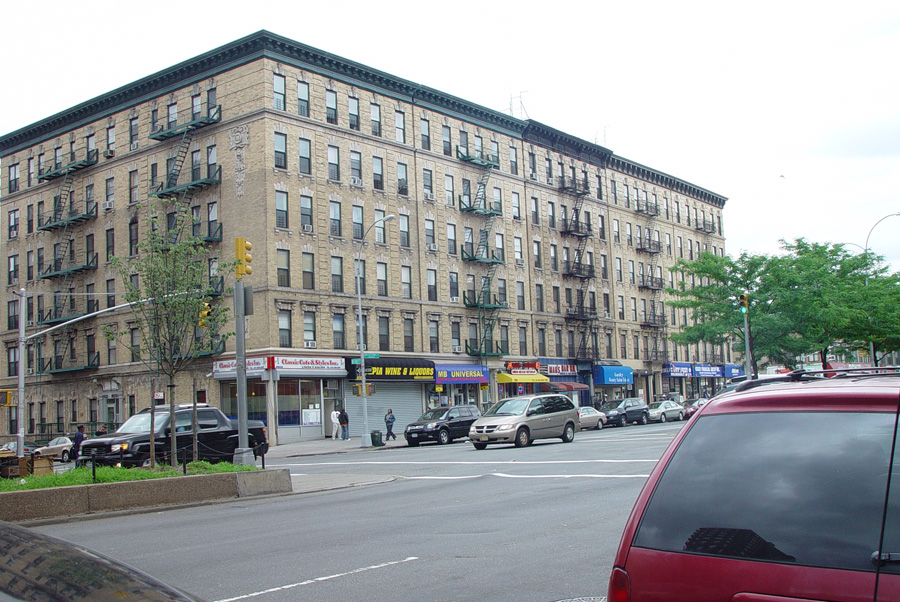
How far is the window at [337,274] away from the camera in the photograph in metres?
44.5

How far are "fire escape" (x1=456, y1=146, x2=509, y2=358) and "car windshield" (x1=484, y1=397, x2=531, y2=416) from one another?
2270 centimetres

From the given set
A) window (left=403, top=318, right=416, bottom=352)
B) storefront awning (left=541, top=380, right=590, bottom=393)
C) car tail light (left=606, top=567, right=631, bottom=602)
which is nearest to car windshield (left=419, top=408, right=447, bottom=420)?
window (left=403, top=318, right=416, bottom=352)

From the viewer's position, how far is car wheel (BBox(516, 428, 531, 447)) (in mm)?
27469

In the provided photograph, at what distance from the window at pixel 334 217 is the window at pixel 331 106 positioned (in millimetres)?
4443

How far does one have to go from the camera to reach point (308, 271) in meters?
43.2

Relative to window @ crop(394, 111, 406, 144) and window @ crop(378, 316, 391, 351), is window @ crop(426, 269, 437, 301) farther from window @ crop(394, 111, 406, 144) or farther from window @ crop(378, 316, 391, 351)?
window @ crop(394, 111, 406, 144)

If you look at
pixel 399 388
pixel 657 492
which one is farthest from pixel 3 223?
pixel 657 492

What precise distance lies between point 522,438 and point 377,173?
23831mm

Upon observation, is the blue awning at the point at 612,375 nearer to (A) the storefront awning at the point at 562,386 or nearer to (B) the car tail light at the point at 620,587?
(A) the storefront awning at the point at 562,386

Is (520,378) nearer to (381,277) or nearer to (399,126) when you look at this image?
(381,277)

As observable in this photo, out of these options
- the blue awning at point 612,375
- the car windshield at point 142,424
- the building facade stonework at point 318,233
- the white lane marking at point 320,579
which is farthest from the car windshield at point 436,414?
the blue awning at point 612,375

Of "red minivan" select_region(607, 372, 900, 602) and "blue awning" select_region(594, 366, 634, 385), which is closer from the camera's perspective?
"red minivan" select_region(607, 372, 900, 602)

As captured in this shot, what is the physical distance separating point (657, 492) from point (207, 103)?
4447 cm

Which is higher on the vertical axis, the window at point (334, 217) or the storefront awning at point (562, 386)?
the window at point (334, 217)
